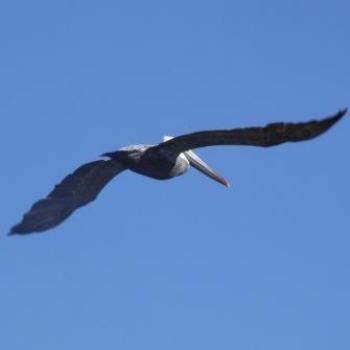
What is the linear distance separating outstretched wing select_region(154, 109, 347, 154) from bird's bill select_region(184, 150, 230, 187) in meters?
2.70

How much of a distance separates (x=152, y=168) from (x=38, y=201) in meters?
3.50

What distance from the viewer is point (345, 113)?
60.7 feet

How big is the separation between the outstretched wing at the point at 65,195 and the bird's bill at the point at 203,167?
1634 millimetres

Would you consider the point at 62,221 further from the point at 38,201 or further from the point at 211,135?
the point at 211,135

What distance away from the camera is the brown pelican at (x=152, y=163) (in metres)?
20.1

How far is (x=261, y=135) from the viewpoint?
20438 millimetres

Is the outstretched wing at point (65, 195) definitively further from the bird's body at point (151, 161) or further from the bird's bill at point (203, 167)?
the bird's bill at point (203, 167)

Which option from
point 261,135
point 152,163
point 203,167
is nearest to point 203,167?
point 203,167

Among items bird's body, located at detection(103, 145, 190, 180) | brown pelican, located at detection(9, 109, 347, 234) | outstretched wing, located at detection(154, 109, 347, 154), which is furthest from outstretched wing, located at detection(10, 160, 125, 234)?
outstretched wing, located at detection(154, 109, 347, 154)

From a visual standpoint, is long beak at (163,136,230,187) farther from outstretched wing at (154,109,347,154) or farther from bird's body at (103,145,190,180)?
outstretched wing at (154,109,347,154)

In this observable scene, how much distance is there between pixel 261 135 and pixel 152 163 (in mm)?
3400

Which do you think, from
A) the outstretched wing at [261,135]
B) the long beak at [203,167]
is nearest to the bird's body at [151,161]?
the outstretched wing at [261,135]

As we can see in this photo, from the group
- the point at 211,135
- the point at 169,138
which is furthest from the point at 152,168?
the point at 211,135

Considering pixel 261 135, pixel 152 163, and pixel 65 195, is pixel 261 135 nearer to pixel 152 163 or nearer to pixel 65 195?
pixel 152 163
